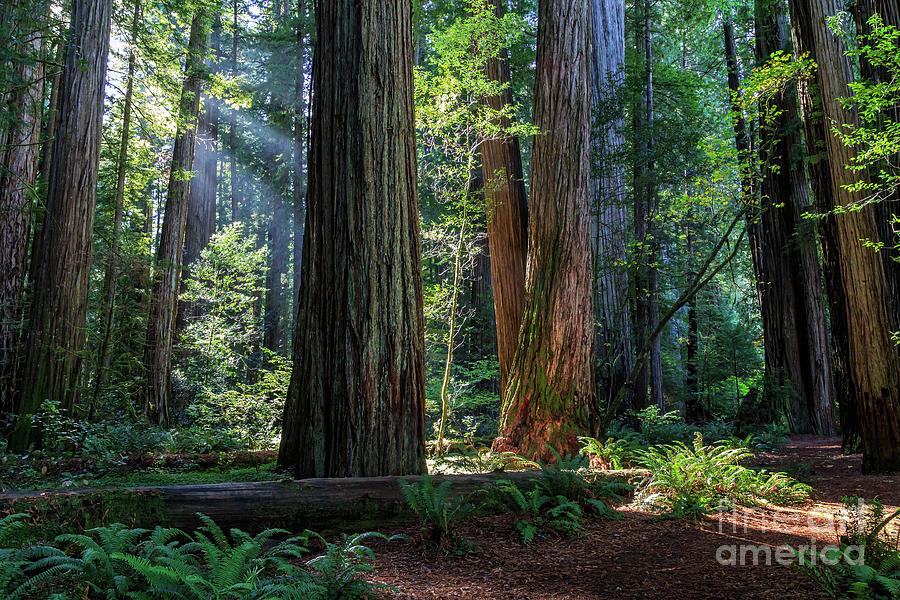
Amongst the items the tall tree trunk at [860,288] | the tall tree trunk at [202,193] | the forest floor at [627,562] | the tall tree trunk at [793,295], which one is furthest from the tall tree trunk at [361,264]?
the tall tree trunk at [202,193]

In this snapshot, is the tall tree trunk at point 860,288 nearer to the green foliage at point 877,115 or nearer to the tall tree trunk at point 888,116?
the green foliage at point 877,115

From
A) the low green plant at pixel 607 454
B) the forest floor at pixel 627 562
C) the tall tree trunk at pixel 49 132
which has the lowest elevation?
the forest floor at pixel 627 562

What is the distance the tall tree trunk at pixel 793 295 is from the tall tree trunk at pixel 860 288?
4.79 m

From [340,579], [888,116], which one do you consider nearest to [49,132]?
[340,579]

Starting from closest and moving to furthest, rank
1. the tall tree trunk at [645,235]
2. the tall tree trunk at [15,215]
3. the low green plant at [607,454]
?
1. the low green plant at [607,454]
2. the tall tree trunk at [645,235]
3. the tall tree trunk at [15,215]

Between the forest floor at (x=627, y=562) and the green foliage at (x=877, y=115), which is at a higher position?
the green foliage at (x=877, y=115)

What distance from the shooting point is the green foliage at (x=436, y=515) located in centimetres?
337

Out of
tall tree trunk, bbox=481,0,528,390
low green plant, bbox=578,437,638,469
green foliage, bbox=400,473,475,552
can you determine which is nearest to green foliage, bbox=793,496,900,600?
green foliage, bbox=400,473,475,552

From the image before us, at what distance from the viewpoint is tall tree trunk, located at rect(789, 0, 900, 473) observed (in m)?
5.79

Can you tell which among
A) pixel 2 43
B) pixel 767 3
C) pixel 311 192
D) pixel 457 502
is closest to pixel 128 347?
pixel 2 43

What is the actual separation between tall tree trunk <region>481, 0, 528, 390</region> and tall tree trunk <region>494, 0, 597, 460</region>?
1.07m

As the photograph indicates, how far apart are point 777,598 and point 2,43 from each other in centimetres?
999

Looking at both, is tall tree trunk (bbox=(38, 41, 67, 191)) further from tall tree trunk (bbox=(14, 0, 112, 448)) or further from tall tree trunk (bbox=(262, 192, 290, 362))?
tall tree trunk (bbox=(262, 192, 290, 362))

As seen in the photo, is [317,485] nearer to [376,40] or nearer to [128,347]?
[376,40]
